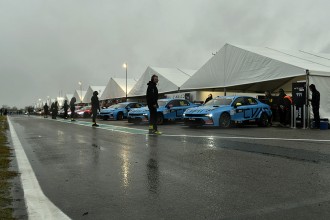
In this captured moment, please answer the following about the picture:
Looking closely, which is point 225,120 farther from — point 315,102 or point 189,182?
point 189,182

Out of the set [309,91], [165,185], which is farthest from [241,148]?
[309,91]

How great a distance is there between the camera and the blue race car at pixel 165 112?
18844 mm

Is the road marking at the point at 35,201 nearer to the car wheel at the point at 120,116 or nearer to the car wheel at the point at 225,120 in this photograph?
the car wheel at the point at 225,120

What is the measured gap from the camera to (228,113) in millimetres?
15109

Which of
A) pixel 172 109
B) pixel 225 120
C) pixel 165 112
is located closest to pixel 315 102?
pixel 225 120

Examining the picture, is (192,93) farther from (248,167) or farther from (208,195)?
(208,195)

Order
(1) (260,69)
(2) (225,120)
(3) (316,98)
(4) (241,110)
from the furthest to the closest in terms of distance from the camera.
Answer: (1) (260,69) < (4) (241,110) < (2) (225,120) < (3) (316,98)

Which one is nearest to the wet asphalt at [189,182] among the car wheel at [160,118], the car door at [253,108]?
the car door at [253,108]

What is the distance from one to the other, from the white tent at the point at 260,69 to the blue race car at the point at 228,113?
236 cm

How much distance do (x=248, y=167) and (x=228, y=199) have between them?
6.11 ft

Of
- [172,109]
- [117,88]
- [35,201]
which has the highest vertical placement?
[117,88]

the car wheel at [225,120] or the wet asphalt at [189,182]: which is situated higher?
the car wheel at [225,120]

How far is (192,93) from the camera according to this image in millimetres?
26094

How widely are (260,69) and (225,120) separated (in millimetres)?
5583
